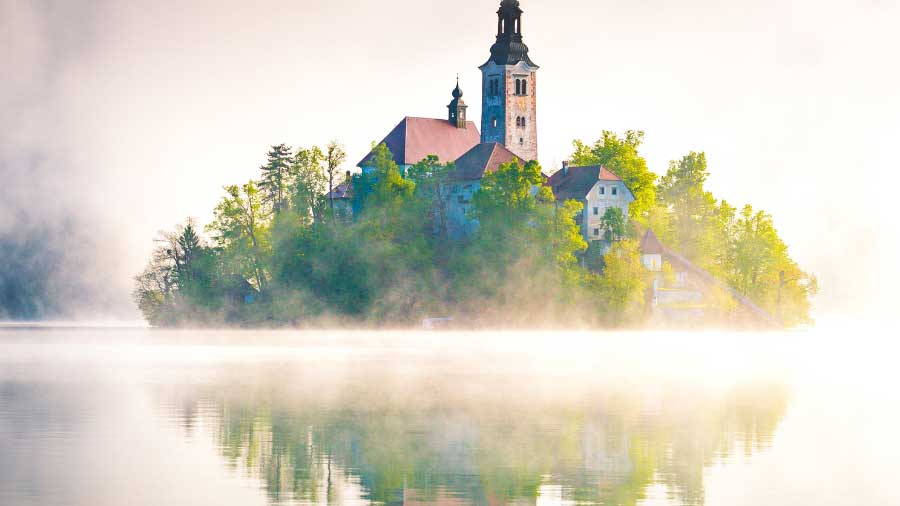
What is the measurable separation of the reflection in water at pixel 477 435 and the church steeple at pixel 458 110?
83.4 metres

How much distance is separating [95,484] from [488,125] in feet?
329

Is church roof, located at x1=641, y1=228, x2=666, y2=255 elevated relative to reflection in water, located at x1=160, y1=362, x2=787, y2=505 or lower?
elevated

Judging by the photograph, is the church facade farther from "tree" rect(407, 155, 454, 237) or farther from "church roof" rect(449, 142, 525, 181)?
"tree" rect(407, 155, 454, 237)

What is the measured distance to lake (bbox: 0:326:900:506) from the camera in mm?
20688

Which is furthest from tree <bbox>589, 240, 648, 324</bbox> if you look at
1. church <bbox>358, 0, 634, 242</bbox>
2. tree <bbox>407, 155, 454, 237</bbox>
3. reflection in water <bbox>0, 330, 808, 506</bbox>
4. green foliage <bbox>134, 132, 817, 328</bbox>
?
reflection in water <bbox>0, 330, 808, 506</bbox>

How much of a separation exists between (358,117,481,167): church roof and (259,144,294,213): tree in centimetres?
1486

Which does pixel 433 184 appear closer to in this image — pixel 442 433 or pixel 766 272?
pixel 766 272

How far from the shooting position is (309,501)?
63.9ft

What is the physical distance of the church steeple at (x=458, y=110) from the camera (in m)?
124

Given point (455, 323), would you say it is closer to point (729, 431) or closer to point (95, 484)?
point (729, 431)

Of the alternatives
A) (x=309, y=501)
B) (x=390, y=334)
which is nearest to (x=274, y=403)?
(x=309, y=501)

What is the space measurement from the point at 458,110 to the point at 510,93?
6699 millimetres

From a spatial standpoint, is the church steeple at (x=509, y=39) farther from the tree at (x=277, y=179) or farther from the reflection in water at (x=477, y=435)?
the reflection in water at (x=477, y=435)

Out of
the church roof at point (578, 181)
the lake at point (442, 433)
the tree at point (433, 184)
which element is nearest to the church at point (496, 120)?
the church roof at point (578, 181)
